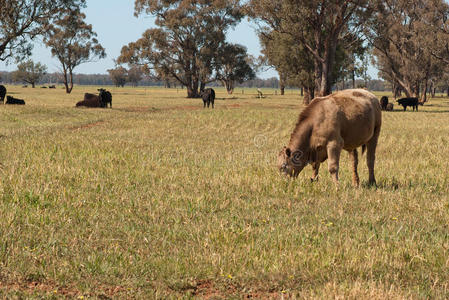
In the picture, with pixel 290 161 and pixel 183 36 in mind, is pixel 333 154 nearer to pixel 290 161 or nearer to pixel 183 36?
pixel 290 161

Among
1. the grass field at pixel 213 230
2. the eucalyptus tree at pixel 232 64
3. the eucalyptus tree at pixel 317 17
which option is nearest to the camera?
the grass field at pixel 213 230

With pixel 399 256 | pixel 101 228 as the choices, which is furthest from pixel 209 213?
pixel 399 256

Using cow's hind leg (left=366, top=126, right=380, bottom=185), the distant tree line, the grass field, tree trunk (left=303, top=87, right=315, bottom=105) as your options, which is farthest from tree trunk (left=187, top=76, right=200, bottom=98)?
cow's hind leg (left=366, top=126, right=380, bottom=185)

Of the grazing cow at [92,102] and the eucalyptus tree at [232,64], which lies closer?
the grazing cow at [92,102]

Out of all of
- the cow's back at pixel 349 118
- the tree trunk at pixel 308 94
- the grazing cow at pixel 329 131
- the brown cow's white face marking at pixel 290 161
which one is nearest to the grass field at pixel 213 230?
the brown cow's white face marking at pixel 290 161

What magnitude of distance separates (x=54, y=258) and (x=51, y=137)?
13596 mm

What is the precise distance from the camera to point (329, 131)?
9469 millimetres

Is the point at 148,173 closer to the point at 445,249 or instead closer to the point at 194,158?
the point at 194,158

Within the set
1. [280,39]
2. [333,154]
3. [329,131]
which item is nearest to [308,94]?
[280,39]

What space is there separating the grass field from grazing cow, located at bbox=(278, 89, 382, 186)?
1.73 ft

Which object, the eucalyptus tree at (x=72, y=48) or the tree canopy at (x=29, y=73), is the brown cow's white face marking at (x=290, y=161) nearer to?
the eucalyptus tree at (x=72, y=48)

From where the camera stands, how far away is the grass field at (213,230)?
16.4ft

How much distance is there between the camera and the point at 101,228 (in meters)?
6.75

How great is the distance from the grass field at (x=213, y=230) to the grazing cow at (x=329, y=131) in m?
0.53
